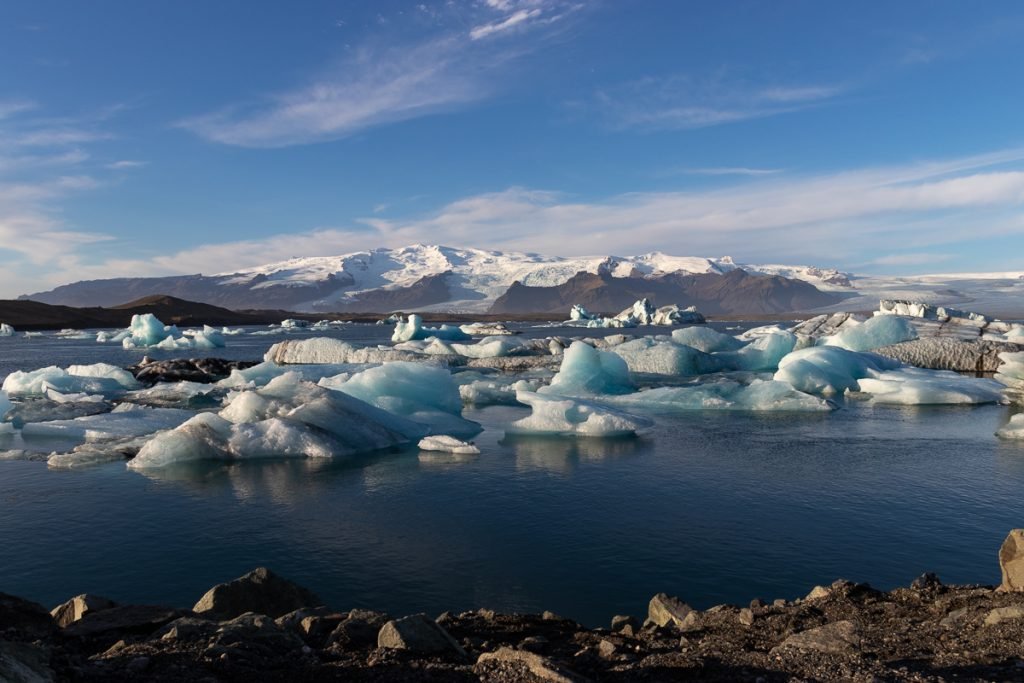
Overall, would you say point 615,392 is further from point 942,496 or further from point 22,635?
point 22,635

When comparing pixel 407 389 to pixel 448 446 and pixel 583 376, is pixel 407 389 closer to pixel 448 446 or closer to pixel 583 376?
pixel 448 446

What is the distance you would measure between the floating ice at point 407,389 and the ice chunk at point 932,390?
41.8ft

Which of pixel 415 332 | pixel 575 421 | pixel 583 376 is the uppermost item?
pixel 415 332

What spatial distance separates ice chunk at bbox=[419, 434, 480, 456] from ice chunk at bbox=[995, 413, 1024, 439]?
1074cm

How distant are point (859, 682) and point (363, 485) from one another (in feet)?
26.7

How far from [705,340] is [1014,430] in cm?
1626

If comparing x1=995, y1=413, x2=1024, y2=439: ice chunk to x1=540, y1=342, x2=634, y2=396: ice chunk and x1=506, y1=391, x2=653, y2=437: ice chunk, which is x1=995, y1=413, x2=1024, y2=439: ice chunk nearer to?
x1=506, y1=391, x2=653, y2=437: ice chunk

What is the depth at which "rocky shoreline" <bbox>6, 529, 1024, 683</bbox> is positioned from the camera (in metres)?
3.90

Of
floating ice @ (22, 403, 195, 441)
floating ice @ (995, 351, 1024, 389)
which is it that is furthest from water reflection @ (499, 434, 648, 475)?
floating ice @ (995, 351, 1024, 389)

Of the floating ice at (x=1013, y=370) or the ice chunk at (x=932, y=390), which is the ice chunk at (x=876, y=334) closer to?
the ice chunk at (x=932, y=390)

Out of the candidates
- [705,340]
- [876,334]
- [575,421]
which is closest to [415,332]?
[705,340]

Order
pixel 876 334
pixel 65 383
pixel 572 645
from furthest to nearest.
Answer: pixel 876 334 < pixel 65 383 < pixel 572 645

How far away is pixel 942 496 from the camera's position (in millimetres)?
9680

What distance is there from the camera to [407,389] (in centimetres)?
1725
